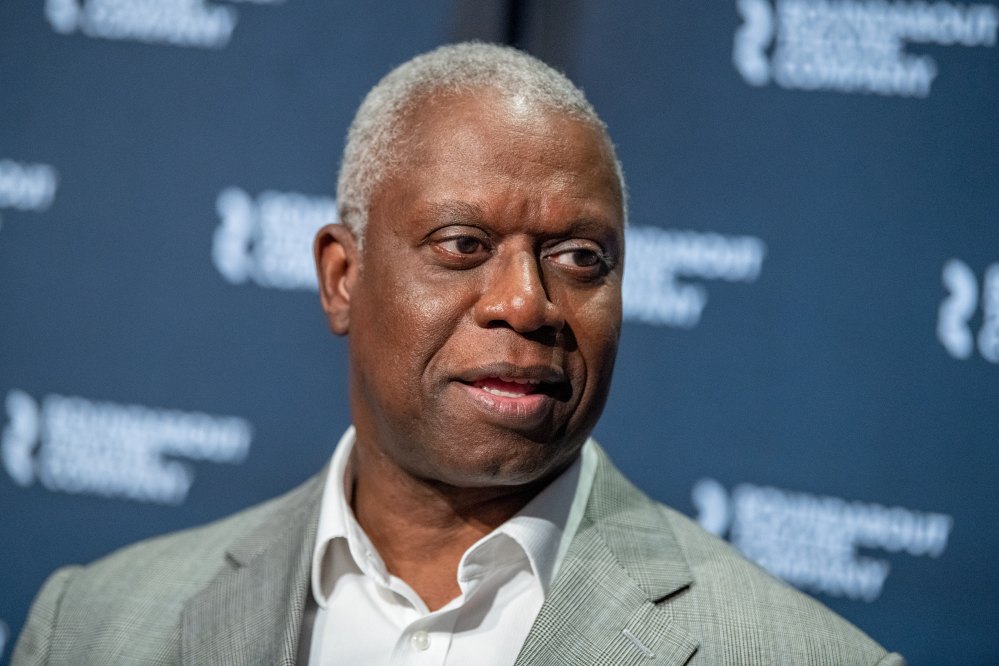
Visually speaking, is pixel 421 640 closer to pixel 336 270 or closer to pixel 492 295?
pixel 492 295

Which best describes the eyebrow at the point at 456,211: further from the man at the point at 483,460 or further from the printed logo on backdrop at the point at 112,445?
the printed logo on backdrop at the point at 112,445

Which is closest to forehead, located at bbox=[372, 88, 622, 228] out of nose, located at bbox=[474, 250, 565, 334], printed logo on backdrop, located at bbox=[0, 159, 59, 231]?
nose, located at bbox=[474, 250, 565, 334]

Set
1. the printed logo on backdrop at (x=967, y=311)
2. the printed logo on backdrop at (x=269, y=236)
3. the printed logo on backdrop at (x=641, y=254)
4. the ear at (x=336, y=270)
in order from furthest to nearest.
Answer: the printed logo on backdrop at (x=269, y=236) < the printed logo on backdrop at (x=641, y=254) < the printed logo on backdrop at (x=967, y=311) < the ear at (x=336, y=270)

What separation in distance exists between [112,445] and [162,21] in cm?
105

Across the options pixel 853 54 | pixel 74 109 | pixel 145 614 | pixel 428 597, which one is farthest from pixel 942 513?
pixel 74 109

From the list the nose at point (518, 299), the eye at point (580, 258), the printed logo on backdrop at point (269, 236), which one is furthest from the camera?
the printed logo on backdrop at point (269, 236)

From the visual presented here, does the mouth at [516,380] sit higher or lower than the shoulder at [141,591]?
higher

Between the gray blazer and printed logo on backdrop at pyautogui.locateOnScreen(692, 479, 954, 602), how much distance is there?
63 cm


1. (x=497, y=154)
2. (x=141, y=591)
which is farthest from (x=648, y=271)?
(x=141, y=591)

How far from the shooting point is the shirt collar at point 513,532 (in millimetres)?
1782

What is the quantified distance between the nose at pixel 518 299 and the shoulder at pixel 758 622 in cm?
49

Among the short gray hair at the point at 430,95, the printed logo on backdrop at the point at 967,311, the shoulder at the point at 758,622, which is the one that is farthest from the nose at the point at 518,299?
the printed logo on backdrop at the point at 967,311

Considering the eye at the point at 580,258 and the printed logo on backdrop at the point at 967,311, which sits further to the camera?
the printed logo on backdrop at the point at 967,311

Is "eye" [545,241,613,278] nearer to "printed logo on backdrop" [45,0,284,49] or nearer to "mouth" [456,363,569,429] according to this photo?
"mouth" [456,363,569,429]
